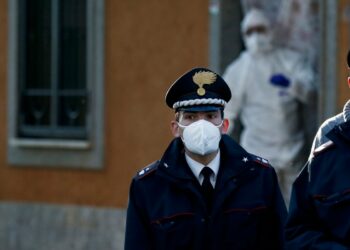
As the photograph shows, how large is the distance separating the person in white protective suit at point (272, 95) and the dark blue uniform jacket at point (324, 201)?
18.4 feet

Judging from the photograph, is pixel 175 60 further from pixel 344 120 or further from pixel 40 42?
pixel 344 120

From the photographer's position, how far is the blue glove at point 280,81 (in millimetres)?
10211

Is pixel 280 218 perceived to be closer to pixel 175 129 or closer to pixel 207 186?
pixel 207 186

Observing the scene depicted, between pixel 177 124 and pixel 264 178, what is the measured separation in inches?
16.5

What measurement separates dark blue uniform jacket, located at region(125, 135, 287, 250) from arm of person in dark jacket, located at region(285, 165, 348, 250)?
6.3 inches

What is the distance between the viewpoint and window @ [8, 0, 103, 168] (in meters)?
11.6

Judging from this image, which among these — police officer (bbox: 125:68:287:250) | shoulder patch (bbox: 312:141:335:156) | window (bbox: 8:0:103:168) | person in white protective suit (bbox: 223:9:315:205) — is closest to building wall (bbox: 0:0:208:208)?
window (bbox: 8:0:103:168)

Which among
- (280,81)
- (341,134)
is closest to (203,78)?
(341,134)

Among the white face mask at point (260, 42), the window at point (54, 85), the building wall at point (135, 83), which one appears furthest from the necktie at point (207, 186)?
the window at point (54, 85)

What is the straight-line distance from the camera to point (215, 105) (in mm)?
4918

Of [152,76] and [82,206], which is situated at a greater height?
[152,76]

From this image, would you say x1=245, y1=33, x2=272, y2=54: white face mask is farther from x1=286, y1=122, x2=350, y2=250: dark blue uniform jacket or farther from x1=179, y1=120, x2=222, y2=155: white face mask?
x1=286, y1=122, x2=350, y2=250: dark blue uniform jacket

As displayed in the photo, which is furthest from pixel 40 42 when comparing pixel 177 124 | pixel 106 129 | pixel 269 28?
pixel 177 124

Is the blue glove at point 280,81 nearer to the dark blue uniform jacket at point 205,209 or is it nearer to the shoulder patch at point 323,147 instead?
the dark blue uniform jacket at point 205,209
